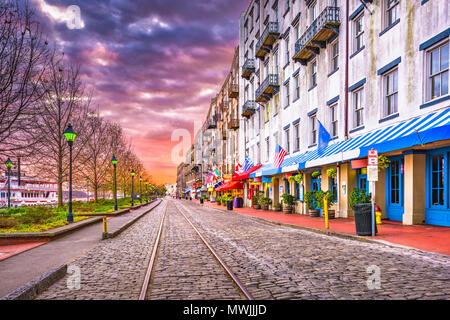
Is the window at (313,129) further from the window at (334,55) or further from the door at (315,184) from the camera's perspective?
the window at (334,55)

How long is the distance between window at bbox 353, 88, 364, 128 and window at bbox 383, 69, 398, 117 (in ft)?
6.61

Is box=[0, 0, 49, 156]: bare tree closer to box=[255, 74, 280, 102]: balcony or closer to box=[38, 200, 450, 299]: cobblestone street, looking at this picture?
box=[38, 200, 450, 299]: cobblestone street

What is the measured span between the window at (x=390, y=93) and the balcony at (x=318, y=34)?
569 centimetres

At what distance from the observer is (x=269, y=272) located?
6.87m

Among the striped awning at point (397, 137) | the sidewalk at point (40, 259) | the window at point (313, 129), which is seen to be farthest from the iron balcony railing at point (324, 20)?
the sidewalk at point (40, 259)

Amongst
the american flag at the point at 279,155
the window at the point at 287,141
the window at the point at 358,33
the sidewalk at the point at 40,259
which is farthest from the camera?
the window at the point at 287,141

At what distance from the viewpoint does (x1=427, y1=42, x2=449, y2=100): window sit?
12750 mm

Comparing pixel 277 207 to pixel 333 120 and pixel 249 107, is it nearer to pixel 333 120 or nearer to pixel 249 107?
pixel 333 120

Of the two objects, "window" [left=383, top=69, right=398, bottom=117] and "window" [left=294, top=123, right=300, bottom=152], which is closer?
"window" [left=383, top=69, right=398, bottom=117]

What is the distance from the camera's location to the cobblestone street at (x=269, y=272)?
5.44m

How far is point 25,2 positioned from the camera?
13.5m

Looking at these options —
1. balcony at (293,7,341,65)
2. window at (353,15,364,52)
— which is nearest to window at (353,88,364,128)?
window at (353,15,364,52)
